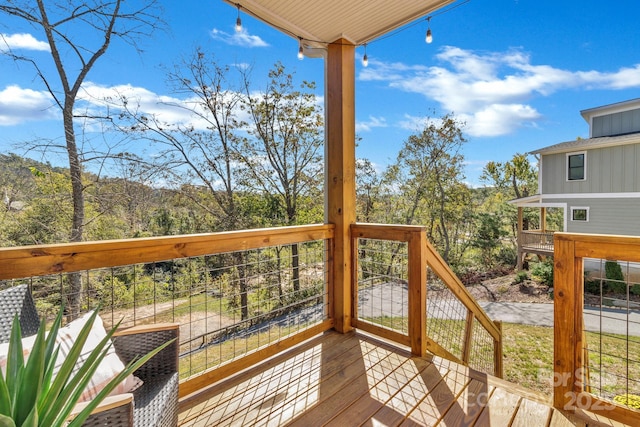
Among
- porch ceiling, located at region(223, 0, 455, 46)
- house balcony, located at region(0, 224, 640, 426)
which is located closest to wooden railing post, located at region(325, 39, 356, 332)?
house balcony, located at region(0, 224, 640, 426)

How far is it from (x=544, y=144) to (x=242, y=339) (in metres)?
3.65

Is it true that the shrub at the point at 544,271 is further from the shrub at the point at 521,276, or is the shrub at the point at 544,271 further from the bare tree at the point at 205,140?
the bare tree at the point at 205,140

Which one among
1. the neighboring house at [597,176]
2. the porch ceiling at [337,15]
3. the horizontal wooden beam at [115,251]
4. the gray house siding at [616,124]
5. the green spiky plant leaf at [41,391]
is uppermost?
the porch ceiling at [337,15]

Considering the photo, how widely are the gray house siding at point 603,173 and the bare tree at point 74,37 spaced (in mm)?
4281

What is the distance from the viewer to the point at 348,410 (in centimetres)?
157

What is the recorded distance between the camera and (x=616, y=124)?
2.54 metres

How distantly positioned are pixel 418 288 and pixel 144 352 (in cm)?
163

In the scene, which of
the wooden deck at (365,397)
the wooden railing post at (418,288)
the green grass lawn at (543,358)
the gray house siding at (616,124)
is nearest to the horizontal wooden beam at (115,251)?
the wooden deck at (365,397)

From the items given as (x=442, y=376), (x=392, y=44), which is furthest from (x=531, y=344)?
(x=392, y=44)

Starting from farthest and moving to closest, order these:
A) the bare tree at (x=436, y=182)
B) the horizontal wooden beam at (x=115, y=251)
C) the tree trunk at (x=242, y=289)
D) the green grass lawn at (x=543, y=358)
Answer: the bare tree at (x=436, y=182), the green grass lawn at (x=543, y=358), the tree trunk at (x=242, y=289), the horizontal wooden beam at (x=115, y=251)

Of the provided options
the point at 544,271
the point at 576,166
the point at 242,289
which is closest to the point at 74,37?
the point at 242,289

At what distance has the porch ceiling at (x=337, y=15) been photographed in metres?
2.09

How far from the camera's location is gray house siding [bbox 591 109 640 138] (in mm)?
2432

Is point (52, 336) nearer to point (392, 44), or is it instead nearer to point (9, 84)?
point (9, 84)
